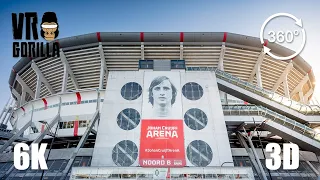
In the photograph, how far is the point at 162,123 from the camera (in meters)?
29.4

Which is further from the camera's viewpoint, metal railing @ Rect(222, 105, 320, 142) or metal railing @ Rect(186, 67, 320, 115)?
metal railing @ Rect(186, 67, 320, 115)

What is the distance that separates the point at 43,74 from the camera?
44875mm

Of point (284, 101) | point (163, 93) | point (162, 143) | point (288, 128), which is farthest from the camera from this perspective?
point (284, 101)

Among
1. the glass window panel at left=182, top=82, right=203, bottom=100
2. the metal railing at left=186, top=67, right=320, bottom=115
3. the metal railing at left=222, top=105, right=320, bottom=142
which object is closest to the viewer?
the metal railing at left=222, top=105, right=320, bottom=142

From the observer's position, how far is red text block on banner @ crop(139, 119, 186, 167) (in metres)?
26.9

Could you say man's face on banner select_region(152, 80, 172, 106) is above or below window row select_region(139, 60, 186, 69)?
below

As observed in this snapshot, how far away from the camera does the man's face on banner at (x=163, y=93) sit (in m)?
30.9

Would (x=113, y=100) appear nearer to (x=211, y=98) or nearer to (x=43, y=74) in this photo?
(x=211, y=98)

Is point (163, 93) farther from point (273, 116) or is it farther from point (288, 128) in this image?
point (288, 128)

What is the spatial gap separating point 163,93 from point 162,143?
21.1 feet

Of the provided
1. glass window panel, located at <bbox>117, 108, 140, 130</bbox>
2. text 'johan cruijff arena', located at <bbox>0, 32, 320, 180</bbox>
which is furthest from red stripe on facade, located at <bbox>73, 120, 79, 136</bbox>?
glass window panel, located at <bbox>117, 108, 140, 130</bbox>

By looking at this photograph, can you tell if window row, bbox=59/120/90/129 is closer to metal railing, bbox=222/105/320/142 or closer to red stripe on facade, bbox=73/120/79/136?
red stripe on facade, bbox=73/120/79/136

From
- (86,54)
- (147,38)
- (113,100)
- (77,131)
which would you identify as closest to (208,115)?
(113,100)

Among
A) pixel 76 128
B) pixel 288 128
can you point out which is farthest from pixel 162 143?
pixel 76 128
